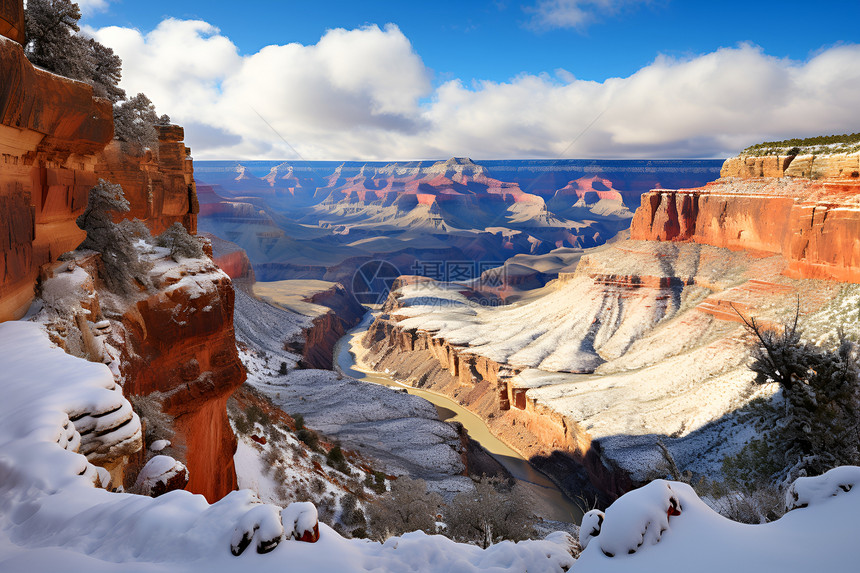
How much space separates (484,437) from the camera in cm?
4453

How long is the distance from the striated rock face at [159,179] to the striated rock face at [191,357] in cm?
594

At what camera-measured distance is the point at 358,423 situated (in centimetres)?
3500

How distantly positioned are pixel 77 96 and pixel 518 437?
41.3 m

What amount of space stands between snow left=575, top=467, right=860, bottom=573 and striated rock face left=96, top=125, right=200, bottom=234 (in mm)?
18483

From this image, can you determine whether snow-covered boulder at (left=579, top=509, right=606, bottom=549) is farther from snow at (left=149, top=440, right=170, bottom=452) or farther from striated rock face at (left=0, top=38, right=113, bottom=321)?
striated rock face at (left=0, top=38, right=113, bottom=321)

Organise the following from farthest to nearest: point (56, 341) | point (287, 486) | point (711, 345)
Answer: point (711, 345) → point (287, 486) → point (56, 341)

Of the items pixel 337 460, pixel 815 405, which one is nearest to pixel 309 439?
pixel 337 460

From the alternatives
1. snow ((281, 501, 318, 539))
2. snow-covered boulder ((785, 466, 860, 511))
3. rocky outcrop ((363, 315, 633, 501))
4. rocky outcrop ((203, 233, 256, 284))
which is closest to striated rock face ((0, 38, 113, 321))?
snow ((281, 501, 318, 539))

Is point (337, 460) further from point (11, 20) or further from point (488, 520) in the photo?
point (11, 20)

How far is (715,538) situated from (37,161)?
12.9 metres

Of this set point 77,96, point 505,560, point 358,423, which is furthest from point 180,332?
point 358,423

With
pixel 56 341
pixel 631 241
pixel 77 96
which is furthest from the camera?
pixel 631 241

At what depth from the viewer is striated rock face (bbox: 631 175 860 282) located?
3456cm

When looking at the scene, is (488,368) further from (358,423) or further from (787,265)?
(787,265)
